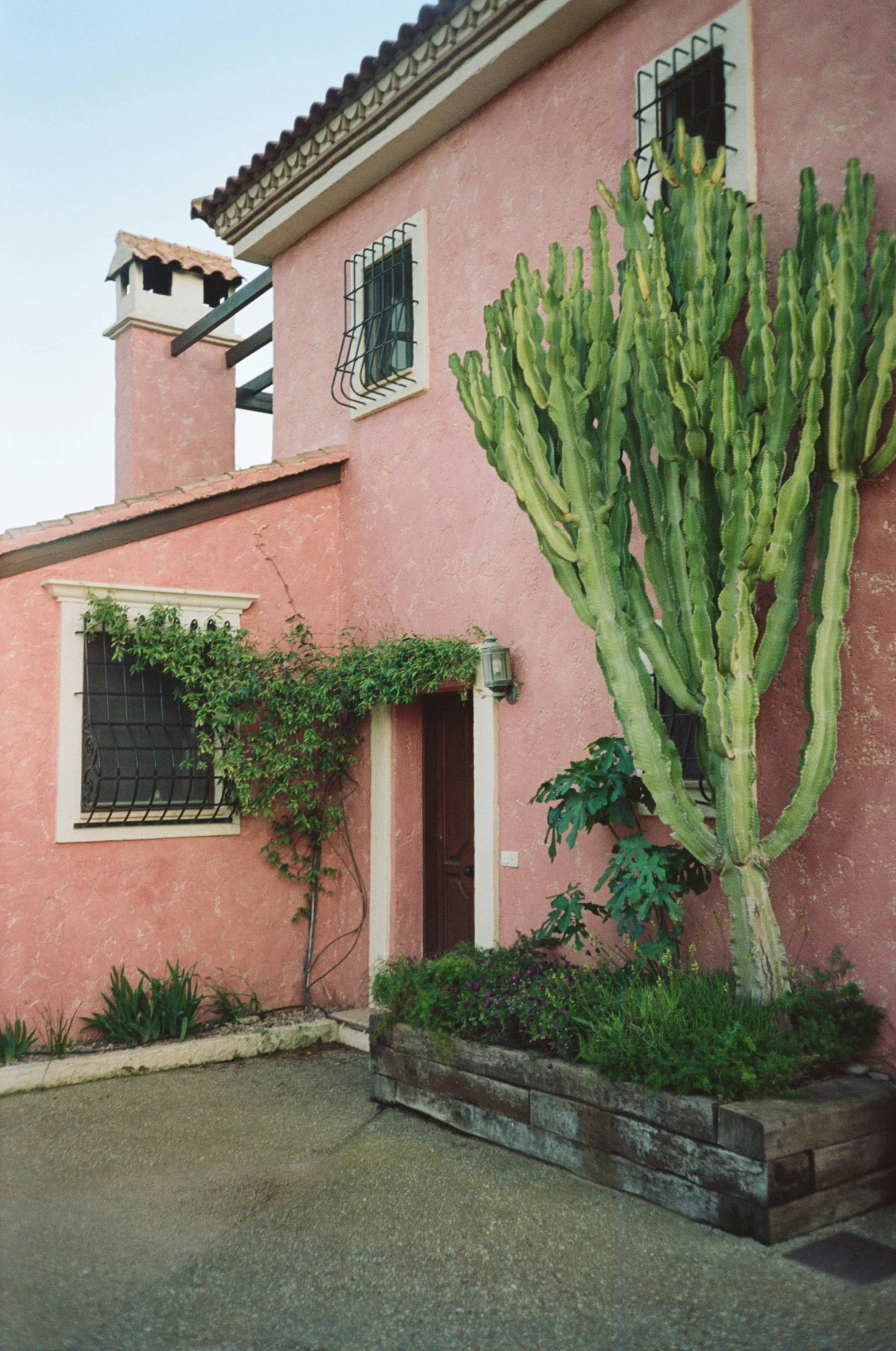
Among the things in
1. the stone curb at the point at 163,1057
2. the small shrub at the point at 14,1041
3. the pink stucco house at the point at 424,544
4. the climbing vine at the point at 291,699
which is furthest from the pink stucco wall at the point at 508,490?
the small shrub at the point at 14,1041

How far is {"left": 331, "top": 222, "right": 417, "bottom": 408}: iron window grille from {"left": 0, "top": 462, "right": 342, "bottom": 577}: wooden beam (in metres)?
0.70

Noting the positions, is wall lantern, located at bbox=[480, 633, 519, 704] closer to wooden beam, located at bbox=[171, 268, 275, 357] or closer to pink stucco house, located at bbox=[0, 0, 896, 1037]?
pink stucco house, located at bbox=[0, 0, 896, 1037]

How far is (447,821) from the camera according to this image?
7.96 m

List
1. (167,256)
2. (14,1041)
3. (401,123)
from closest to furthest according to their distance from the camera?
(14,1041), (401,123), (167,256)

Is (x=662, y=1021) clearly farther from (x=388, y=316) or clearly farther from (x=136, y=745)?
(x=388, y=316)

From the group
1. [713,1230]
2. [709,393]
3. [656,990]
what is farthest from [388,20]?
[713,1230]

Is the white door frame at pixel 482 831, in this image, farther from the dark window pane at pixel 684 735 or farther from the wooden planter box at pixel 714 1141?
the wooden planter box at pixel 714 1141

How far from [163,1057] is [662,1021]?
3768 mm

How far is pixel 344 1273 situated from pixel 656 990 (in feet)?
6.03

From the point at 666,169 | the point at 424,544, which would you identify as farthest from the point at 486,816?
the point at 666,169

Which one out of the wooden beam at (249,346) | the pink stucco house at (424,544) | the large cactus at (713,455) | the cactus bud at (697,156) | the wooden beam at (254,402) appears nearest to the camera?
the large cactus at (713,455)

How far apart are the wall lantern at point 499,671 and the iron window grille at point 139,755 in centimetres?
230

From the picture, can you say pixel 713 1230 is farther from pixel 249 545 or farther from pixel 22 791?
pixel 249 545

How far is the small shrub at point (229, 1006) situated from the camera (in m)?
7.73
